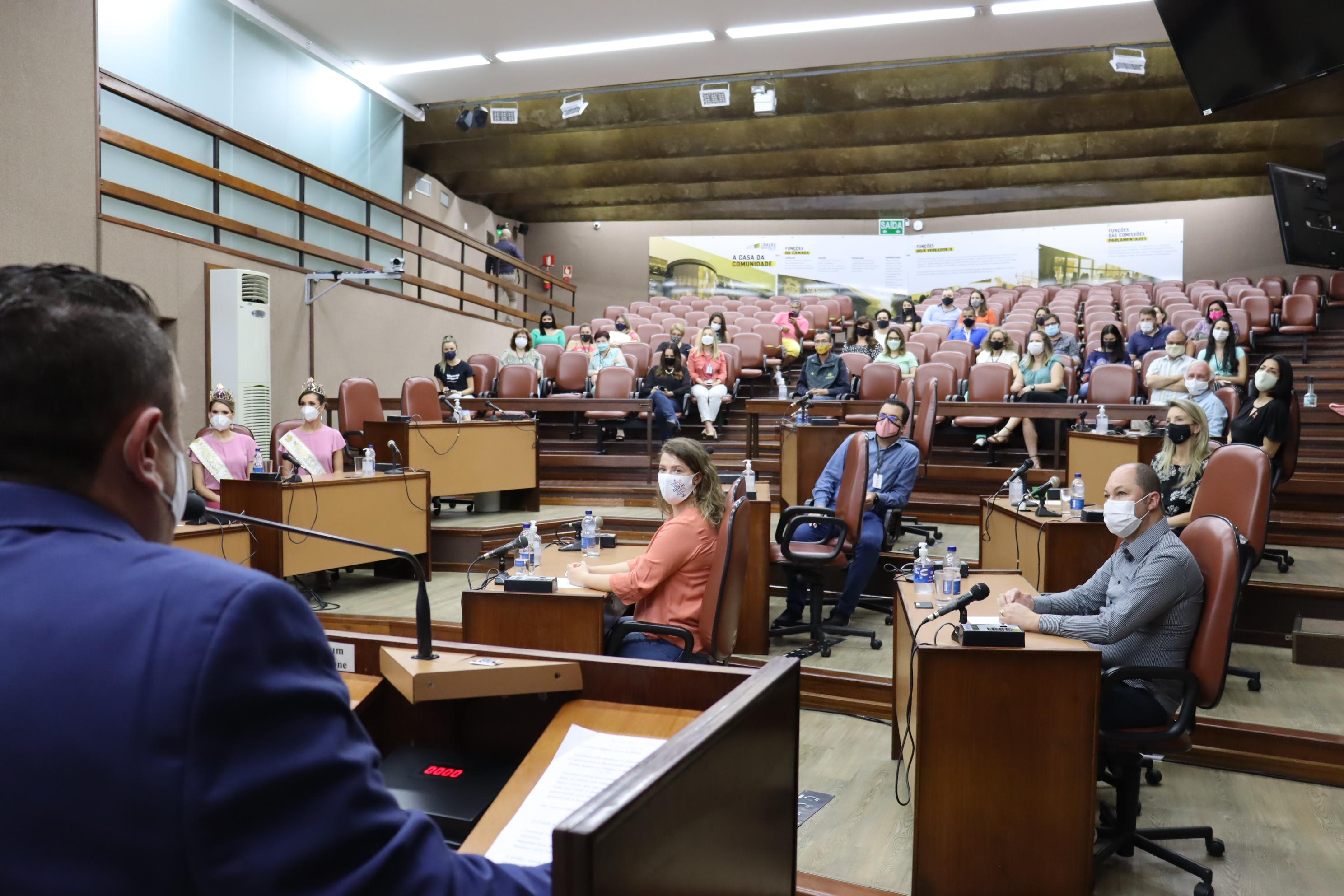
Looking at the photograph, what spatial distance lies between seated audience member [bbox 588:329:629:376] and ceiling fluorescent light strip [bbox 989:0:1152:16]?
471cm

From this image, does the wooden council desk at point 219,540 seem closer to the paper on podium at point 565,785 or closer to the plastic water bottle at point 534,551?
the plastic water bottle at point 534,551

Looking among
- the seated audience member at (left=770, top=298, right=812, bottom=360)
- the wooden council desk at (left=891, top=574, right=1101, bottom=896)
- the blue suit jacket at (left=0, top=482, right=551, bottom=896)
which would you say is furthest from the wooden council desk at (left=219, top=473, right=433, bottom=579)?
the seated audience member at (left=770, top=298, right=812, bottom=360)

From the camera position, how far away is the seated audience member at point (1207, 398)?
19.8 feet

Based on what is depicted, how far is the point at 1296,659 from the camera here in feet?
14.3

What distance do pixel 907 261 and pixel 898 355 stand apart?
7839 mm

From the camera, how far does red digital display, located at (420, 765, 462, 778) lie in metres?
1.35

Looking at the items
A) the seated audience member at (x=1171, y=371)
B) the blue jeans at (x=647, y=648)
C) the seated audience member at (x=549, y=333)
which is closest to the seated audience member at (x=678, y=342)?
the seated audience member at (x=549, y=333)

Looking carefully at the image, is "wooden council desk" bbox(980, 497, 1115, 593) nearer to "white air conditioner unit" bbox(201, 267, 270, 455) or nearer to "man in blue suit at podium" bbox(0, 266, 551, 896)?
"man in blue suit at podium" bbox(0, 266, 551, 896)

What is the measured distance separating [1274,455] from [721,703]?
5.83 metres

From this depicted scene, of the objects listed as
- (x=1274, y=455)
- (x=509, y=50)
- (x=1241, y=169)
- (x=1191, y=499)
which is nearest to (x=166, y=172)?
(x=509, y=50)

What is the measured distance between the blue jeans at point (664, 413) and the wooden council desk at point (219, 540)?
3.90m

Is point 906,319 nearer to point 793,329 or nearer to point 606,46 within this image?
point 793,329

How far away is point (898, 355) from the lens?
27.8 feet

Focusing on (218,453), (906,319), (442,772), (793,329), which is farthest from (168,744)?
(906,319)
